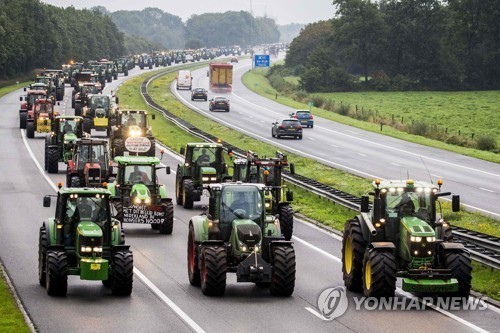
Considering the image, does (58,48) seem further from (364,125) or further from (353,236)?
(353,236)

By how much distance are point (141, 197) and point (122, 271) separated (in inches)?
468

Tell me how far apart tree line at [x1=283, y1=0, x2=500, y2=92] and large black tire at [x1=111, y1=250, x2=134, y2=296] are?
442 feet

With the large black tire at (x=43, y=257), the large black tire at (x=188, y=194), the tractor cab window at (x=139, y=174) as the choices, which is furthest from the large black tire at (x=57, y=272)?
the large black tire at (x=188, y=194)

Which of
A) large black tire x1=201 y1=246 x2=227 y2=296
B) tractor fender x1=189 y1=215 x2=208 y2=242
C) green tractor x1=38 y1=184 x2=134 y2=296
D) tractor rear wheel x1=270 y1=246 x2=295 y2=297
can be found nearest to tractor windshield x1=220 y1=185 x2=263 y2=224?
tractor fender x1=189 y1=215 x2=208 y2=242

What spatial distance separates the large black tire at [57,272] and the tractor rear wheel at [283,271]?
4759 mm

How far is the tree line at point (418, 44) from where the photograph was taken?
16188cm

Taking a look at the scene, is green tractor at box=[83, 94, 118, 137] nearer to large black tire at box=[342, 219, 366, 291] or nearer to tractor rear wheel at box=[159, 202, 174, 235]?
tractor rear wheel at box=[159, 202, 174, 235]

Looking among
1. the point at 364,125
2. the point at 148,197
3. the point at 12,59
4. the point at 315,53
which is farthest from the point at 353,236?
the point at 315,53

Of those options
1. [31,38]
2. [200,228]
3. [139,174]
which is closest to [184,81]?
[31,38]

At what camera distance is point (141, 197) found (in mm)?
38031

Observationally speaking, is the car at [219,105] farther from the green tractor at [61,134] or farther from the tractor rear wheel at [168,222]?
the tractor rear wheel at [168,222]

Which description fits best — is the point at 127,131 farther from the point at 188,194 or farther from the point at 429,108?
the point at 429,108

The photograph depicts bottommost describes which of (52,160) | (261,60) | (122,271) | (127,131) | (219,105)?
(261,60)

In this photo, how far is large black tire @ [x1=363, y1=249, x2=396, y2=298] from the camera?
82.8ft
